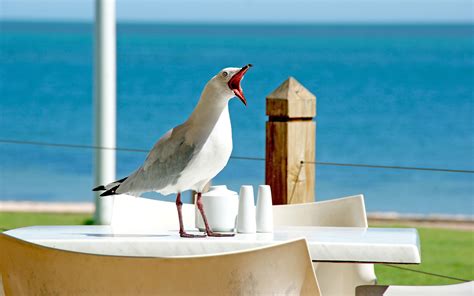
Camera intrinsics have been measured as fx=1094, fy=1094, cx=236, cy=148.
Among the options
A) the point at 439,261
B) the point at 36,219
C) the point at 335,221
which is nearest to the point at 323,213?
the point at 335,221

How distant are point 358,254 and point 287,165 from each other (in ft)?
5.56

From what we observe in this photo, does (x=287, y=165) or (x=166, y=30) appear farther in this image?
(x=166, y=30)

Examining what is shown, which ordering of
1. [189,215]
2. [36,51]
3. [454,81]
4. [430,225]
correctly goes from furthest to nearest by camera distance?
[36,51] < [454,81] < [430,225] < [189,215]

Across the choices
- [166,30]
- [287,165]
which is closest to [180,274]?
[287,165]

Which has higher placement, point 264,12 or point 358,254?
point 264,12

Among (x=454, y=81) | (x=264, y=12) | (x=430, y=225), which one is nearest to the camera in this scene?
(x=430, y=225)

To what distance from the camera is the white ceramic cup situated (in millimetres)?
3395

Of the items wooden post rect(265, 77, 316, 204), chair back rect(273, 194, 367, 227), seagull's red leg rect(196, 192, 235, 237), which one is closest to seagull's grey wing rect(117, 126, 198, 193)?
seagull's red leg rect(196, 192, 235, 237)

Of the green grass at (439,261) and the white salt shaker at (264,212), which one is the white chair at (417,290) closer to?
the white salt shaker at (264,212)

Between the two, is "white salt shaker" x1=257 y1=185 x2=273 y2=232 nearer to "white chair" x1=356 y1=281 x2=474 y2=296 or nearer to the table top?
the table top

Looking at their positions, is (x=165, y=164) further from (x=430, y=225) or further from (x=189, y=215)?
(x=430, y=225)

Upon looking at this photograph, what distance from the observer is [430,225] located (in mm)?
10594

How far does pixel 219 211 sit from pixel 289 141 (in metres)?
1.33

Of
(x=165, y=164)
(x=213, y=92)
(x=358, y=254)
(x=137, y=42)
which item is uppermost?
(x=137, y=42)
